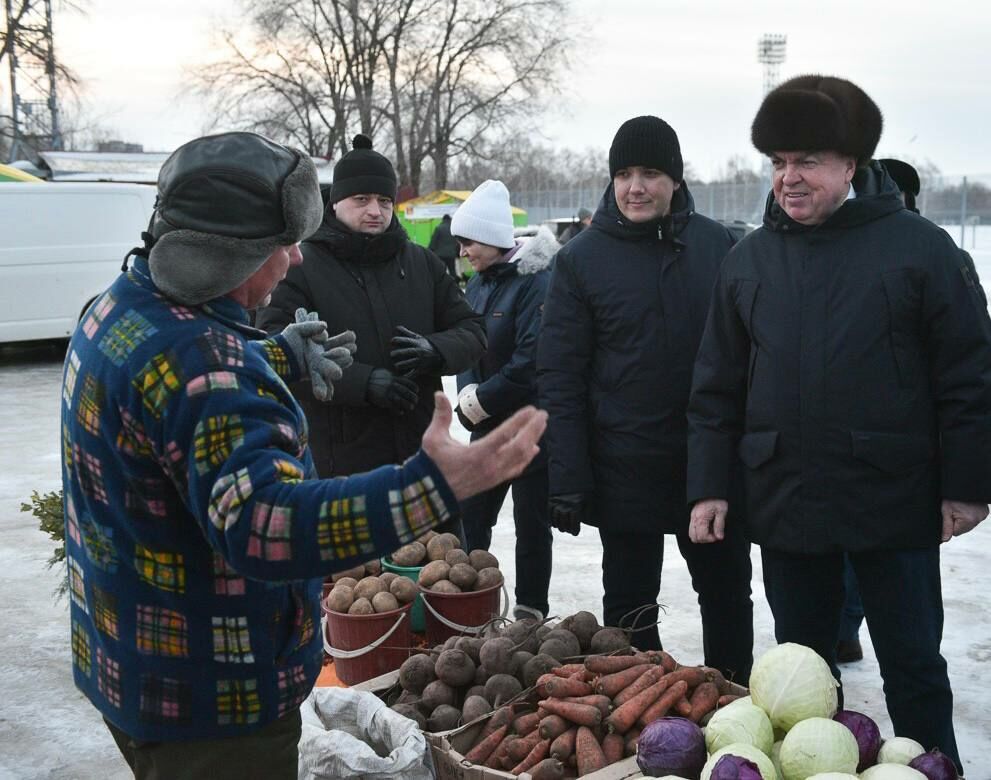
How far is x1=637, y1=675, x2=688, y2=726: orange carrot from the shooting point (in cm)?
268

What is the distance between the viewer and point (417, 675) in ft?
10.2

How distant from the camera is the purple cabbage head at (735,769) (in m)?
2.14

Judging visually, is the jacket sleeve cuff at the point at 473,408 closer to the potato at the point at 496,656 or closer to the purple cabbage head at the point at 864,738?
the potato at the point at 496,656

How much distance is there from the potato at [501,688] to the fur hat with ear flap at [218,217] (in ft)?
5.65

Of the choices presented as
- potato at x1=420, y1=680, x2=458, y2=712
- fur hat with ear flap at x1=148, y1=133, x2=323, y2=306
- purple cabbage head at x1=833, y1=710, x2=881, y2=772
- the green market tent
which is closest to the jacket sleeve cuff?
potato at x1=420, y1=680, x2=458, y2=712

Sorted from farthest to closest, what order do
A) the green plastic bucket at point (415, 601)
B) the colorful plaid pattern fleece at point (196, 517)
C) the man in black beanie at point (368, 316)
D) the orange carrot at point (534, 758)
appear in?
1. the green plastic bucket at point (415, 601)
2. the man in black beanie at point (368, 316)
3. the orange carrot at point (534, 758)
4. the colorful plaid pattern fleece at point (196, 517)

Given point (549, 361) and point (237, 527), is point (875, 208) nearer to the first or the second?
point (549, 361)

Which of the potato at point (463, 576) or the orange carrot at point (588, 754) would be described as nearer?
the orange carrot at point (588, 754)

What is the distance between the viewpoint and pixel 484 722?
287 cm

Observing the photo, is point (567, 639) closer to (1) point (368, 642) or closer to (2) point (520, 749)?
(2) point (520, 749)

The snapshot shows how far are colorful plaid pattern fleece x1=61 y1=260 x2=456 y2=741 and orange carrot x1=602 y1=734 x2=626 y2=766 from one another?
44.8 inches

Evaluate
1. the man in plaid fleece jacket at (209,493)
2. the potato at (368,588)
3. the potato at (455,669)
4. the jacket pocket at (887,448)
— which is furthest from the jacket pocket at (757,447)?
the potato at (368,588)

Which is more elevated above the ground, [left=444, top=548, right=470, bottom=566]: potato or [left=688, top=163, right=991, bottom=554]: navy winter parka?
[left=688, top=163, right=991, bottom=554]: navy winter parka

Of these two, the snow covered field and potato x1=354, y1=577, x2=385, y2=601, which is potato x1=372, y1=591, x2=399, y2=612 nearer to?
potato x1=354, y1=577, x2=385, y2=601
